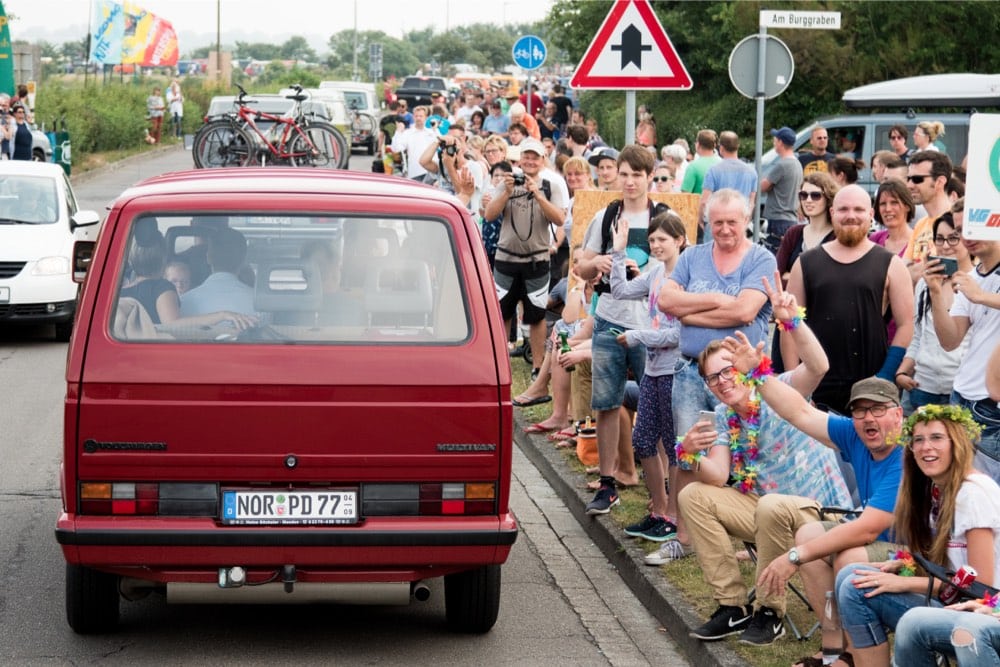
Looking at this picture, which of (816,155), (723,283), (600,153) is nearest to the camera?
(723,283)

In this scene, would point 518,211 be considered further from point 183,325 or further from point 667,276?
point 183,325

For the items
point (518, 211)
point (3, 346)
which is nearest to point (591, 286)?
point (518, 211)

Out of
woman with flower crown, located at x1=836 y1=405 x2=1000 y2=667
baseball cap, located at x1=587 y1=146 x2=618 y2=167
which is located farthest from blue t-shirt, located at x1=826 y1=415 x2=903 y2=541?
baseball cap, located at x1=587 y1=146 x2=618 y2=167

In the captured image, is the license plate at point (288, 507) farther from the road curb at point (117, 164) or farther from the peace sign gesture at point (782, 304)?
the road curb at point (117, 164)

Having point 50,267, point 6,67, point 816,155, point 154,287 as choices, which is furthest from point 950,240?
point 6,67

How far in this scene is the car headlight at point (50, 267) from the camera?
1501 cm

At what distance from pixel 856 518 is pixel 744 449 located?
827 mm

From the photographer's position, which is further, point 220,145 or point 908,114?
point 220,145

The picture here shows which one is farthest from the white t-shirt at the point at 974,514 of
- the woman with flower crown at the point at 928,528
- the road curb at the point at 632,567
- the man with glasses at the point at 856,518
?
the road curb at the point at 632,567

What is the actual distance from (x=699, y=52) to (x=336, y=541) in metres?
29.2

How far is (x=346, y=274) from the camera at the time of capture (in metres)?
6.20

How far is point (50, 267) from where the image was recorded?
15086 millimetres

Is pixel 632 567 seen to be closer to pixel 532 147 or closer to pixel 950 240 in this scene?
pixel 950 240

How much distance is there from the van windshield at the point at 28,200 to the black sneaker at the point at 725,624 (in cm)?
1120
